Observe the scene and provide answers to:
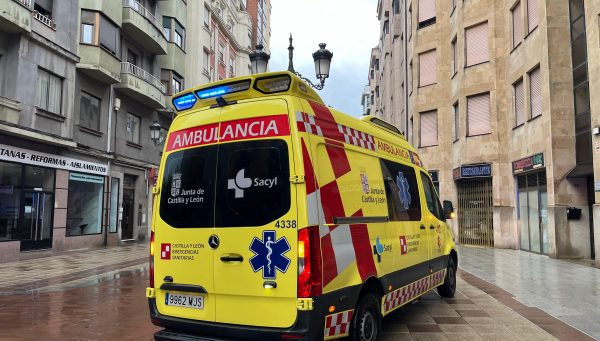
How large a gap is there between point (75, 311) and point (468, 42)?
64.7 feet

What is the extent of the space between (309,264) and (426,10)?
24.1 metres

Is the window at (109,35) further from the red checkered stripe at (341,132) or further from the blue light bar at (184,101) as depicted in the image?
the red checkered stripe at (341,132)

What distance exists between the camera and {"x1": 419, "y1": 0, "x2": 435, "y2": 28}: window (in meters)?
24.3

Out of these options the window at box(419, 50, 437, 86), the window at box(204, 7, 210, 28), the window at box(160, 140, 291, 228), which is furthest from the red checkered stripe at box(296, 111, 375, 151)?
the window at box(204, 7, 210, 28)

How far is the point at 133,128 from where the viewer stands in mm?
21734

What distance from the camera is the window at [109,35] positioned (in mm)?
18391

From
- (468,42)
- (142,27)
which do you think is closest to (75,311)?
(142,27)

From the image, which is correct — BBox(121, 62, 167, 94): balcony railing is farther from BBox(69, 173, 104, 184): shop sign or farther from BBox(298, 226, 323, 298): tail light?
BBox(298, 226, 323, 298): tail light

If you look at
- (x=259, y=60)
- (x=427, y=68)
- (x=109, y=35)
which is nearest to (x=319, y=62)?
(x=259, y=60)

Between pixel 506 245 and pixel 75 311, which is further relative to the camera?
pixel 506 245

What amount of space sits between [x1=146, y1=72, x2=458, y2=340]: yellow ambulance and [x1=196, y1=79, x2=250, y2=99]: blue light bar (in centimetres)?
1

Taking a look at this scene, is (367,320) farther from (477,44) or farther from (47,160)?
(477,44)

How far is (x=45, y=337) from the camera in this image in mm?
5652

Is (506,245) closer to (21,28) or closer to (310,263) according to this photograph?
(310,263)
